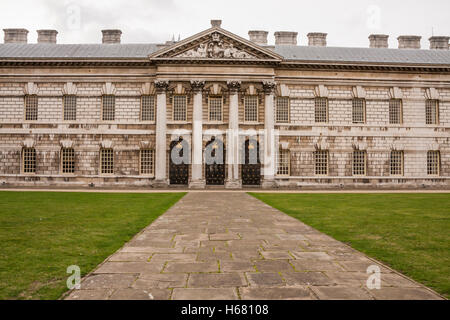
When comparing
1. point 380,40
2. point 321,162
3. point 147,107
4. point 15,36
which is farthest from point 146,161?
point 380,40

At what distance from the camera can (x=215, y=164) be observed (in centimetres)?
2805

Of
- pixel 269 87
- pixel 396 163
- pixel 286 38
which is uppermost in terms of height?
pixel 286 38

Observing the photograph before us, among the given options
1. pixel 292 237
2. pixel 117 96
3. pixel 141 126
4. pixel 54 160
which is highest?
pixel 117 96

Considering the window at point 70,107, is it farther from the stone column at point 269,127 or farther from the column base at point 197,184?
the stone column at point 269,127

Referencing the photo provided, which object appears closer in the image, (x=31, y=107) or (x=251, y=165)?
(x=251, y=165)

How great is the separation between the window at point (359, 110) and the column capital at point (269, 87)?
7607 millimetres

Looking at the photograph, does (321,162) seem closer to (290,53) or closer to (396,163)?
(396,163)

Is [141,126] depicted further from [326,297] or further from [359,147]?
[326,297]

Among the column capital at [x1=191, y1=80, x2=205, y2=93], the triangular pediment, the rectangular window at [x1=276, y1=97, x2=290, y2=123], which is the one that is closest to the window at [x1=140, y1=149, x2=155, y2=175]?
the column capital at [x1=191, y1=80, x2=205, y2=93]

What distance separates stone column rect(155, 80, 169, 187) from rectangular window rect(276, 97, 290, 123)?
9660 mm

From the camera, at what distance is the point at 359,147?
95.8ft

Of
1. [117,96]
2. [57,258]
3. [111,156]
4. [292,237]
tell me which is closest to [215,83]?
[117,96]

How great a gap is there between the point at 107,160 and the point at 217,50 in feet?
43.4
